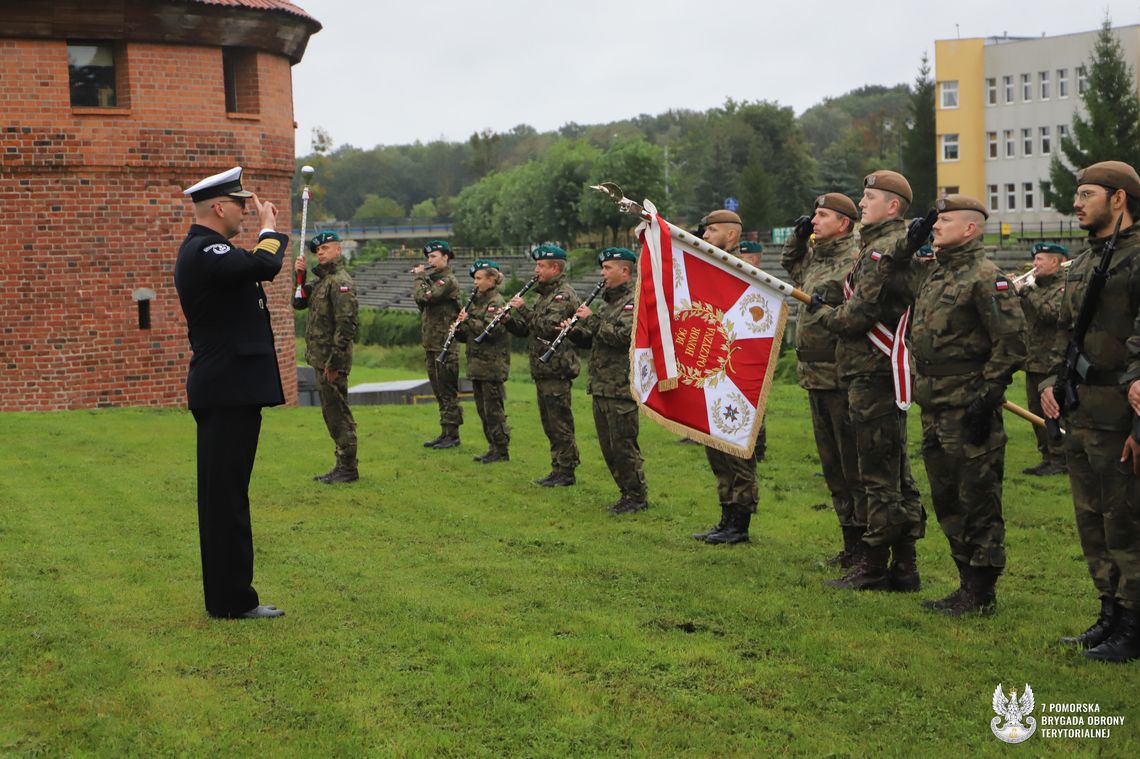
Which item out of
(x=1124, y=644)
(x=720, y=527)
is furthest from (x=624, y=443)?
(x=1124, y=644)

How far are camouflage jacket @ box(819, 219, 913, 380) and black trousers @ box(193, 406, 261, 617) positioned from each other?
3.63 meters

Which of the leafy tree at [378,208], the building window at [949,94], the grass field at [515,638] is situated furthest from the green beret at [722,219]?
the leafy tree at [378,208]

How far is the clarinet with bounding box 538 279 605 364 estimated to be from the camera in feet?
38.2

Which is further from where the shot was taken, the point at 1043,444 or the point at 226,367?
the point at 1043,444

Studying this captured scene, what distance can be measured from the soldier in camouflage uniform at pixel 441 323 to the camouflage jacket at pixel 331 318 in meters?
2.71

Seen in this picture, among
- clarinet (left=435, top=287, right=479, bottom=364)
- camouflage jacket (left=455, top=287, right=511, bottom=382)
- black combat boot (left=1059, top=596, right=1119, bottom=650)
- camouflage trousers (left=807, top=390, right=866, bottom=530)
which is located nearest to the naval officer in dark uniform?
camouflage trousers (left=807, top=390, right=866, bottom=530)

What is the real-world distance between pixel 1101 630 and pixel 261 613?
4685 mm

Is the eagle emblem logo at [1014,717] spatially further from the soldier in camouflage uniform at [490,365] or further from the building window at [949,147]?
the building window at [949,147]

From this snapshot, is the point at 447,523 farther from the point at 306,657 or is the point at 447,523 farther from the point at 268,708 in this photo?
the point at 268,708

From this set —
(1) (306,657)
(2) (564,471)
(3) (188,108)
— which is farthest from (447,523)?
(3) (188,108)

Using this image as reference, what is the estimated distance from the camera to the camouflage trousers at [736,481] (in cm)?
988

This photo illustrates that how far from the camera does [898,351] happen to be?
7.99 m

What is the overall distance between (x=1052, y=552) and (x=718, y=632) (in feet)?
11.4

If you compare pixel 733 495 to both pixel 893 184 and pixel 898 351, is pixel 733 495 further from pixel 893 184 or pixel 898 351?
pixel 893 184
